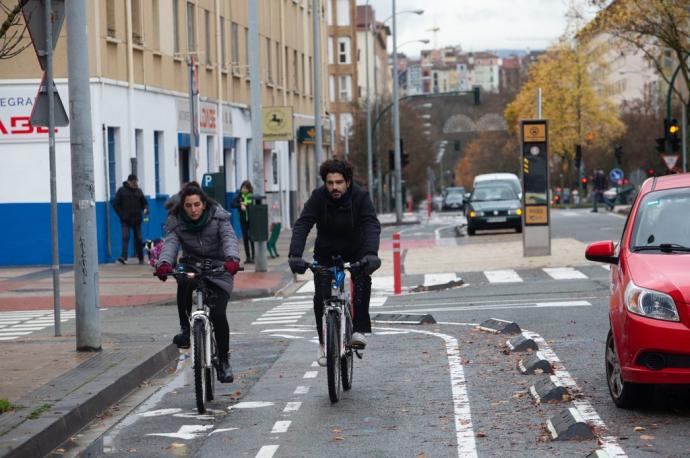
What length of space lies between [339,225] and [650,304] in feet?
9.09

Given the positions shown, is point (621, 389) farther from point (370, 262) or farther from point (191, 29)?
point (191, 29)

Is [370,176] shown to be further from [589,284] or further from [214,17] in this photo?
[589,284]

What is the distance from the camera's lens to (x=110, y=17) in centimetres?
3397

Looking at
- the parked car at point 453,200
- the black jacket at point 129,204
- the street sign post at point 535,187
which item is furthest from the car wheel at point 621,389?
the parked car at point 453,200

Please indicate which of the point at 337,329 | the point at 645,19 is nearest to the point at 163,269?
the point at 337,329

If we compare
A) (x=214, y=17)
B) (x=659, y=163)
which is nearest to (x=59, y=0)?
(x=214, y=17)

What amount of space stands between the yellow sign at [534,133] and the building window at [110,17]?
9.50 meters

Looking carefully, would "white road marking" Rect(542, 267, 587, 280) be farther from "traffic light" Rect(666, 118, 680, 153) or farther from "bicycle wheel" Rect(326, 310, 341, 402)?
"traffic light" Rect(666, 118, 680, 153)

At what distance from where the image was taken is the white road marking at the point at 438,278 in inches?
1007

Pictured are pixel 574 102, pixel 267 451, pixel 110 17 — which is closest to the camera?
pixel 267 451

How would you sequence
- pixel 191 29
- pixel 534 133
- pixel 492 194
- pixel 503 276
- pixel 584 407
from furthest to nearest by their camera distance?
1. pixel 492 194
2. pixel 191 29
3. pixel 534 133
4. pixel 503 276
5. pixel 584 407

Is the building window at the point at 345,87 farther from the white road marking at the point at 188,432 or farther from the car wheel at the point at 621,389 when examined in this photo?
the white road marking at the point at 188,432

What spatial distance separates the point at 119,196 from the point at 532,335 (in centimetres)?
1711

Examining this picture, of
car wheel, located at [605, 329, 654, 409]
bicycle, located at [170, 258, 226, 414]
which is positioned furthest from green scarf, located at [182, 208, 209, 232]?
car wheel, located at [605, 329, 654, 409]
